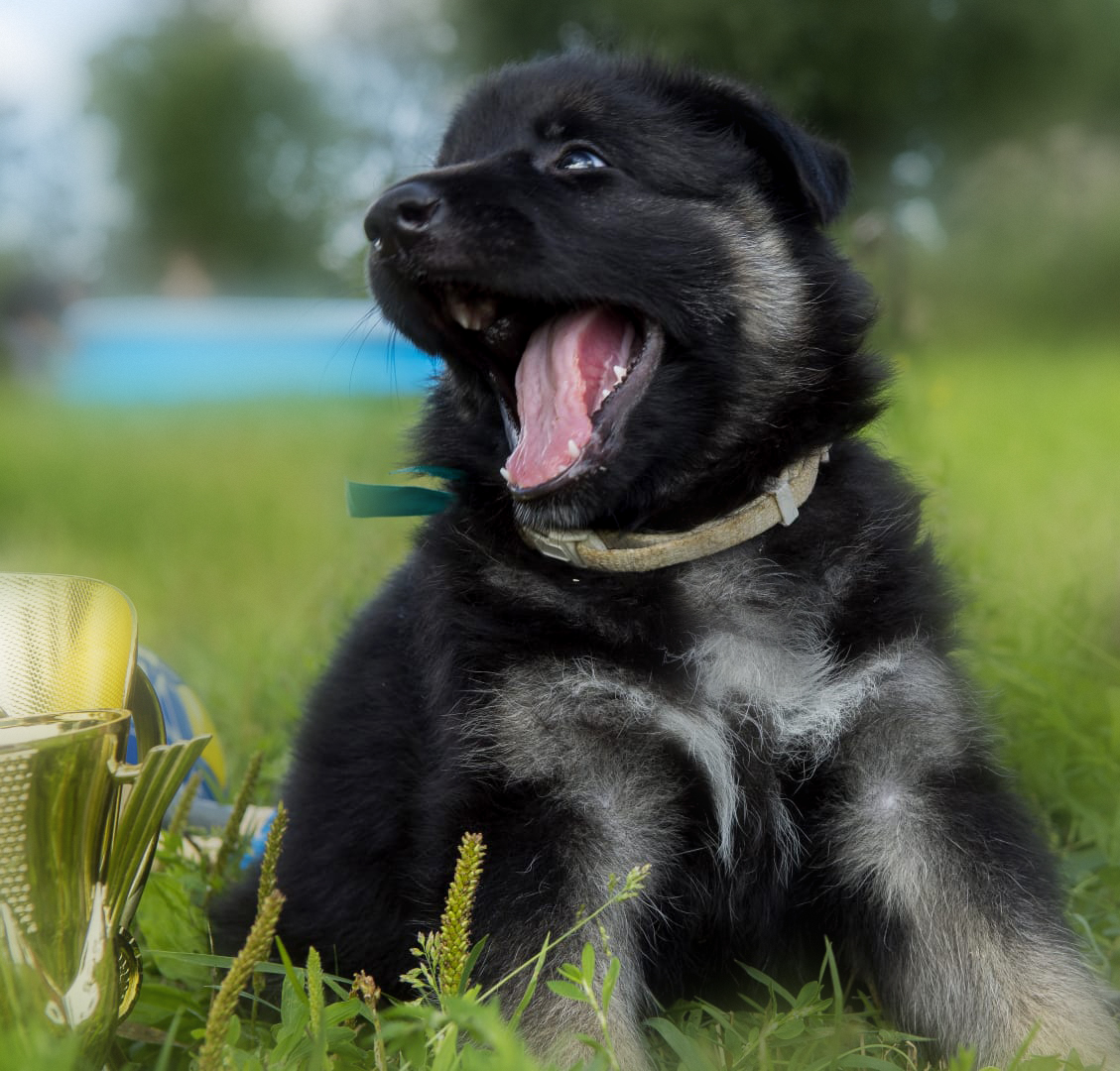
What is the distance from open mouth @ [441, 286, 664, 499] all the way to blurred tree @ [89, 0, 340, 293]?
111ft

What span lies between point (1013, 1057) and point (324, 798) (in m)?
1.56

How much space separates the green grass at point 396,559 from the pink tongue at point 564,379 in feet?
1.68

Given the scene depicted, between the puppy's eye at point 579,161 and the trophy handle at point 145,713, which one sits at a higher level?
the puppy's eye at point 579,161

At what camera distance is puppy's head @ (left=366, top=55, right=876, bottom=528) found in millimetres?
2547

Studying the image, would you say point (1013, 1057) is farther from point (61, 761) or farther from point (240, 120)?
point (240, 120)

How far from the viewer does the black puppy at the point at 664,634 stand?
2320 mm

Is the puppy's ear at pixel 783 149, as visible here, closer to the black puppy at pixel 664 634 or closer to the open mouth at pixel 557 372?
the black puppy at pixel 664 634

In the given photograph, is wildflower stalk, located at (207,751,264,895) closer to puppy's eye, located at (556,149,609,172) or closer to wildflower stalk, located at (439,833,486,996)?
wildflower stalk, located at (439,833,486,996)

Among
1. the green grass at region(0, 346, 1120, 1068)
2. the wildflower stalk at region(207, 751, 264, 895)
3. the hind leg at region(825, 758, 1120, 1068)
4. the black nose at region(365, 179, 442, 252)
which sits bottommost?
the green grass at region(0, 346, 1120, 1068)

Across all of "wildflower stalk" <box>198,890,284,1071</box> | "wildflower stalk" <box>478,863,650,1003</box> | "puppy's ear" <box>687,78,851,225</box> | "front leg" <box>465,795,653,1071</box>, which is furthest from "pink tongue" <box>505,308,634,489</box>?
"wildflower stalk" <box>198,890,284,1071</box>

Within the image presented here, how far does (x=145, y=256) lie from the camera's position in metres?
34.0

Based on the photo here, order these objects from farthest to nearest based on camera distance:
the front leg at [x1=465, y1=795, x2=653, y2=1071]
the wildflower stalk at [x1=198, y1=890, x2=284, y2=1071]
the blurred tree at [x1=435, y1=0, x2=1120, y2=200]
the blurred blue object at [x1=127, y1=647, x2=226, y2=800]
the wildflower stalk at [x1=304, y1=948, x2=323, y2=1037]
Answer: the blurred tree at [x1=435, y1=0, x2=1120, y2=200] < the blurred blue object at [x1=127, y1=647, x2=226, y2=800] < the front leg at [x1=465, y1=795, x2=653, y2=1071] < the wildflower stalk at [x1=304, y1=948, x2=323, y2=1037] < the wildflower stalk at [x1=198, y1=890, x2=284, y2=1071]

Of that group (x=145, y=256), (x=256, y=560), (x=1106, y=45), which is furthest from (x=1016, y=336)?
(x=145, y=256)

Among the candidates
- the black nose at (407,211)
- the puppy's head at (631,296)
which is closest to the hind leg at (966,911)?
the puppy's head at (631,296)
